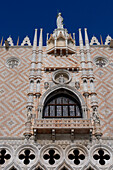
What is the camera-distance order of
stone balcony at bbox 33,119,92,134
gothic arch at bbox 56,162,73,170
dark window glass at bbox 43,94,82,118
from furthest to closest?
dark window glass at bbox 43,94,82,118 → stone balcony at bbox 33,119,92,134 → gothic arch at bbox 56,162,73,170

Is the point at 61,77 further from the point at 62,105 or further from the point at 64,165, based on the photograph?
the point at 64,165

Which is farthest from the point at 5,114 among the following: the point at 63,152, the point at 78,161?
the point at 78,161

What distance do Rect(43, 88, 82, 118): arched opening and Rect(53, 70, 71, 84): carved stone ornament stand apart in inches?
22.8

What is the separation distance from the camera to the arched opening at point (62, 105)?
12.1 metres

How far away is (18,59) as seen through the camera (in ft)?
48.1

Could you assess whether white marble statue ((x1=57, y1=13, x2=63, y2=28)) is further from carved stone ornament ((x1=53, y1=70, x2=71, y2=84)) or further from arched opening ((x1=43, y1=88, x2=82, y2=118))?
arched opening ((x1=43, y1=88, x2=82, y2=118))

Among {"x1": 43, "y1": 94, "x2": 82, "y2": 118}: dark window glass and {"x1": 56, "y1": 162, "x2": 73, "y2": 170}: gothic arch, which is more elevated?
{"x1": 43, "y1": 94, "x2": 82, "y2": 118}: dark window glass

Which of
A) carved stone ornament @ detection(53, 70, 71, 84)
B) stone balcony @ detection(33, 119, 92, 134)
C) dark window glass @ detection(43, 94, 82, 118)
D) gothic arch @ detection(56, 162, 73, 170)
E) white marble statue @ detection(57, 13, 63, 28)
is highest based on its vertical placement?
white marble statue @ detection(57, 13, 63, 28)

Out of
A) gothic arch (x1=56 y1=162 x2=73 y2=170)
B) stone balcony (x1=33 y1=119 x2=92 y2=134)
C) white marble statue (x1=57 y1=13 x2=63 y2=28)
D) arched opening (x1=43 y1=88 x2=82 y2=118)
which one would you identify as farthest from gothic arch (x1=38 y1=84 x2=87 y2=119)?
white marble statue (x1=57 y1=13 x2=63 y2=28)

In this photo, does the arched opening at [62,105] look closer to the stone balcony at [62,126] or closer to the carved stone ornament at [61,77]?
the carved stone ornament at [61,77]

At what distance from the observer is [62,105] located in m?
12.5

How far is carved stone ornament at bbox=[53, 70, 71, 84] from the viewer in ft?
43.2

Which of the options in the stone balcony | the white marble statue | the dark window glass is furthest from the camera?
the white marble statue

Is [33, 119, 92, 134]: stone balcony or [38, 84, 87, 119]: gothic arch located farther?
[38, 84, 87, 119]: gothic arch
